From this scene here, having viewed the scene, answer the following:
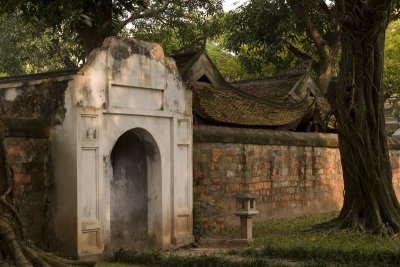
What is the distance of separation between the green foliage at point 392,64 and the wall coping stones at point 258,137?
14174 millimetres

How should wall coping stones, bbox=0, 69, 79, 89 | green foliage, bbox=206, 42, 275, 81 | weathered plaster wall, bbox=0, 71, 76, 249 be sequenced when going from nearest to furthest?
weathered plaster wall, bbox=0, 71, 76, 249 < wall coping stones, bbox=0, 69, 79, 89 < green foliage, bbox=206, 42, 275, 81

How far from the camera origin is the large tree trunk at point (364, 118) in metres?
12.9

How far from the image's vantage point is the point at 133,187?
1291 centimetres

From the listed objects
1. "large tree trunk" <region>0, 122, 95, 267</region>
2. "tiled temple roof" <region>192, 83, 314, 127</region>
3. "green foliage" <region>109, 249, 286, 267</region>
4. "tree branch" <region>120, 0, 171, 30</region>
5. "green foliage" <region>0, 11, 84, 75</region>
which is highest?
"tree branch" <region>120, 0, 171, 30</region>

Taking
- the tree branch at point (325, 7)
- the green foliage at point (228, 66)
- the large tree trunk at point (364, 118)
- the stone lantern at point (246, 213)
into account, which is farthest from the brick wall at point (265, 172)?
the green foliage at point (228, 66)

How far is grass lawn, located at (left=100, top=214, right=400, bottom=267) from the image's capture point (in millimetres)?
9703

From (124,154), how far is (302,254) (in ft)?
13.8

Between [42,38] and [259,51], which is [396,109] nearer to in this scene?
[259,51]

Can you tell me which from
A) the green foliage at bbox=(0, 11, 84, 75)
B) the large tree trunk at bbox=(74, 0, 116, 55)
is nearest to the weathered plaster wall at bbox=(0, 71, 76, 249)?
the large tree trunk at bbox=(74, 0, 116, 55)

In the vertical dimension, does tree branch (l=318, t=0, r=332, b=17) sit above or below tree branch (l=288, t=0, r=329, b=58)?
above

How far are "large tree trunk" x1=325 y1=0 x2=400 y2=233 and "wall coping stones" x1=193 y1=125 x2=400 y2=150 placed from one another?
8.62 ft

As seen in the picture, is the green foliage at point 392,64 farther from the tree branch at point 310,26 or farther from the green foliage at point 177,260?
the green foliage at point 177,260

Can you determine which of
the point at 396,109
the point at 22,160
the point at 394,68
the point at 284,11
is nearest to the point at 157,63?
the point at 22,160

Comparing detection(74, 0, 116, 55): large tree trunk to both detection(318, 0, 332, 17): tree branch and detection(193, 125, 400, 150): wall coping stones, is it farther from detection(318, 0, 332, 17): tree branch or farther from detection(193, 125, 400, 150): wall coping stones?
detection(318, 0, 332, 17): tree branch
